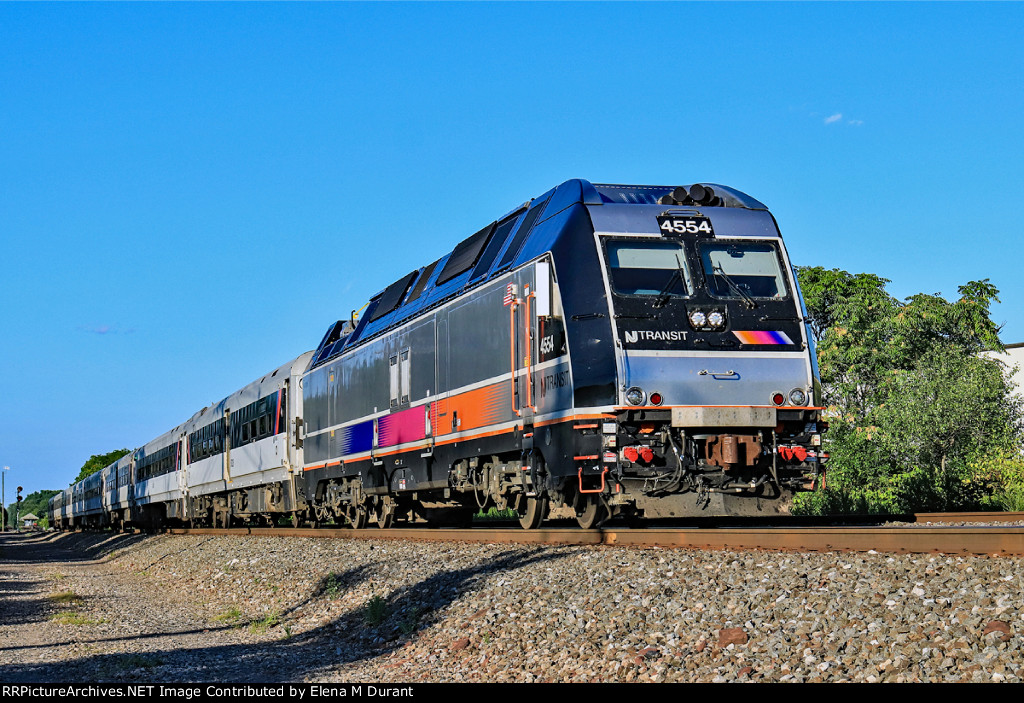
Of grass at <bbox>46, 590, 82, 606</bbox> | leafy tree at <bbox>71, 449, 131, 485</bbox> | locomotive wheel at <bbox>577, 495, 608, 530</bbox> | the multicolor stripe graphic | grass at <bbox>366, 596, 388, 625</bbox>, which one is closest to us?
grass at <bbox>366, 596, 388, 625</bbox>

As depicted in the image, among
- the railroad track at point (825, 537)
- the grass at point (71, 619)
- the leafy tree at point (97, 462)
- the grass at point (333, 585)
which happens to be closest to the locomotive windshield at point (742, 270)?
the railroad track at point (825, 537)

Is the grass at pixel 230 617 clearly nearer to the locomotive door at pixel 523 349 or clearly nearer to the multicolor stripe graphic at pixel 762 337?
the locomotive door at pixel 523 349

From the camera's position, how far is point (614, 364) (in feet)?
36.2

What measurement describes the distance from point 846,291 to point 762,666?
110ft

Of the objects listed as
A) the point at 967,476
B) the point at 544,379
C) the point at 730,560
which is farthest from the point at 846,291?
the point at 730,560

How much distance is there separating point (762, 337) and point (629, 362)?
1629 millimetres

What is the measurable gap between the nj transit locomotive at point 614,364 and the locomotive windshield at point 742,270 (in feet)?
0.08

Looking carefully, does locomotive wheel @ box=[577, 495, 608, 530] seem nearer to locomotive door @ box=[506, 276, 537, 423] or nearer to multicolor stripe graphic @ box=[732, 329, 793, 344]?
locomotive door @ box=[506, 276, 537, 423]

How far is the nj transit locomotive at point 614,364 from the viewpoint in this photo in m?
11.0

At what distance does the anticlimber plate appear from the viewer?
10.9 metres

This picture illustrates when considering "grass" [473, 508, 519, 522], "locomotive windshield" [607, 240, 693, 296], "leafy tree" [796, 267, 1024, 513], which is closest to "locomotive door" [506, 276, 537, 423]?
"locomotive windshield" [607, 240, 693, 296]

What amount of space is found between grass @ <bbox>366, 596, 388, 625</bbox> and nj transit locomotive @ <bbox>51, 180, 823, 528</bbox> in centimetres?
238

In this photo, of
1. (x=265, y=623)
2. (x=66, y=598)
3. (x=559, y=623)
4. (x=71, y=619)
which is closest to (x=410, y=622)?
(x=559, y=623)

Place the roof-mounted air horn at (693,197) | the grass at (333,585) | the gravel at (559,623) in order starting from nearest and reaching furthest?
the gravel at (559,623)
the grass at (333,585)
the roof-mounted air horn at (693,197)
